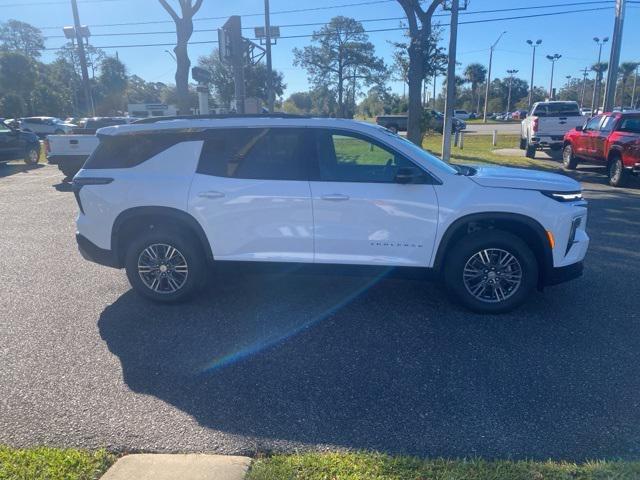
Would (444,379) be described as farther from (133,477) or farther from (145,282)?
(145,282)

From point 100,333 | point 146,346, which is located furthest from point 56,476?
point 100,333

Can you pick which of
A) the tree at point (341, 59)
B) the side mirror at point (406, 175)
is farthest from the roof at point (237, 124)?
the tree at point (341, 59)

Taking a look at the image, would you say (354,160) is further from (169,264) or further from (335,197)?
(169,264)

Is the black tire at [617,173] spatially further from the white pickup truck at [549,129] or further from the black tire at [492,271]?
the black tire at [492,271]

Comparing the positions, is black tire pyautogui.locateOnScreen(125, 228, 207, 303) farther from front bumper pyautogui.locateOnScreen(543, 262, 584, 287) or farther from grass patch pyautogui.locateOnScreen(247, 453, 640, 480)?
front bumper pyautogui.locateOnScreen(543, 262, 584, 287)

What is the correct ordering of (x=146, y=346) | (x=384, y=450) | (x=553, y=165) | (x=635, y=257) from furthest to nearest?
(x=553, y=165) → (x=635, y=257) → (x=146, y=346) → (x=384, y=450)

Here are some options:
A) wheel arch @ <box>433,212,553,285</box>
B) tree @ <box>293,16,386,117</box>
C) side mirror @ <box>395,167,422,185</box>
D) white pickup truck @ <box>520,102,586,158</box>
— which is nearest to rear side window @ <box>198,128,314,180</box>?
side mirror @ <box>395,167,422,185</box>

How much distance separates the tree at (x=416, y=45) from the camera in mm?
16344

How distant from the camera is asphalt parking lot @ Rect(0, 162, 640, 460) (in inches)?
123

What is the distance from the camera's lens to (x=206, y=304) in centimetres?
528

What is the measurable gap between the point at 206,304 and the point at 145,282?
650 millimetres

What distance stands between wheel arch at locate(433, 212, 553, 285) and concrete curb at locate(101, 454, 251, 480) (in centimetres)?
277

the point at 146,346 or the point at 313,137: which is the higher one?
the point at 313,137

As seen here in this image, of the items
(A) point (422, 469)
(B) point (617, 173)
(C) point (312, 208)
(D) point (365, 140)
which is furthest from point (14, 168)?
(A) point (422, 469)
